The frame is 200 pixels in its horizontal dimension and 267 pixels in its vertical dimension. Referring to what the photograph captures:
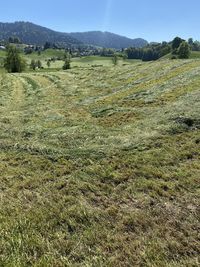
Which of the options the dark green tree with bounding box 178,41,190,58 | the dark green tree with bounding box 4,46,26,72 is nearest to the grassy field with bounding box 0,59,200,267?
the dark green tree with bounding box 4,46,26,72

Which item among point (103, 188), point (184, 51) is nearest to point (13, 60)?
point (184, 51)

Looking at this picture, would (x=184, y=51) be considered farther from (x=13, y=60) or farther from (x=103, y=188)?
(x=103, y=188)

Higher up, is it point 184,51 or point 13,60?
point 184,51

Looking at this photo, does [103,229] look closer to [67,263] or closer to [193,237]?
[67,263]

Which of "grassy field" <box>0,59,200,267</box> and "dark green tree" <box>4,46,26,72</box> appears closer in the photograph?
"grassy field" <box>0,59,200,267</box>

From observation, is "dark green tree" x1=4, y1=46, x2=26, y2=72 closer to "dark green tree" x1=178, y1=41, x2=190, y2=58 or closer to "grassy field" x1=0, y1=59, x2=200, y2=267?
"dark green tree" x1=178, y1=41, x2=190, y2=58

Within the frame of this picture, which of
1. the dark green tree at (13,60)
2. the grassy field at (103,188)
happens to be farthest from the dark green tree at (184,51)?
the grassy field at (103,188)

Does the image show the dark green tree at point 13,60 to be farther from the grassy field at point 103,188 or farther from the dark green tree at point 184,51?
the grassy field at point 103,188

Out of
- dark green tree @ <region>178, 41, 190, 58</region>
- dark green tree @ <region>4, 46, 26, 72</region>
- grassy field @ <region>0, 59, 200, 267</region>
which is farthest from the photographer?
dark green tree @ <region>178, 41, 190, 58</region>

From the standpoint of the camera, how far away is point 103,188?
11625 millimetres

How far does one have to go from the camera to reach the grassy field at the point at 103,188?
8156 millimetres

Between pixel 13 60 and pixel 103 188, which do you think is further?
pixel 13 60

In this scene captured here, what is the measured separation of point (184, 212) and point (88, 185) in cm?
367

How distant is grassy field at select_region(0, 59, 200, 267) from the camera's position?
26.8 ft
